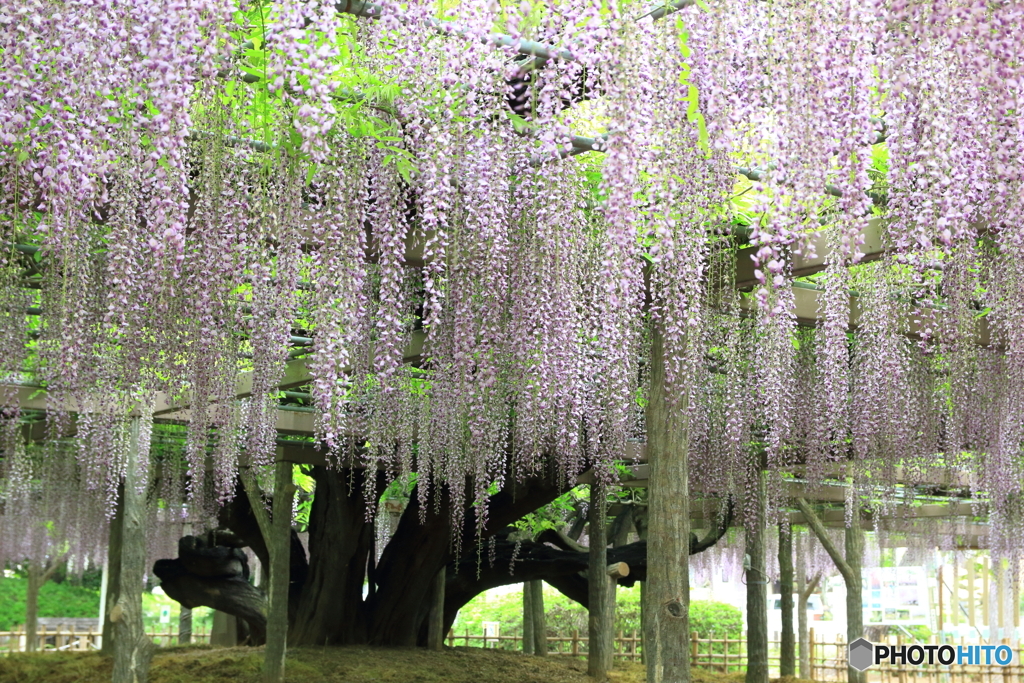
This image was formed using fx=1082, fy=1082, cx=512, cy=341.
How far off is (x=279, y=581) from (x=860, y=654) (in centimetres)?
627

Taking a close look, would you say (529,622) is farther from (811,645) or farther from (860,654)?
(811,645)


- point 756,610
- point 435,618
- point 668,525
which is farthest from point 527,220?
point 756,610

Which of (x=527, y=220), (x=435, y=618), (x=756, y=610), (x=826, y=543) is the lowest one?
(x=435, y=618)

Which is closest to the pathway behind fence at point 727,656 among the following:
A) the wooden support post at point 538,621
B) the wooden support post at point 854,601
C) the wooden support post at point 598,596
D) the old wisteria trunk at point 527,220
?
the wooden support post at point 538,621

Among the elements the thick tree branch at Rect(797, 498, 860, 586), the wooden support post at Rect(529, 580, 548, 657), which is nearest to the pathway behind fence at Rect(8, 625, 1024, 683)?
the wooden support post at Rect(529, 580, 548, 657)

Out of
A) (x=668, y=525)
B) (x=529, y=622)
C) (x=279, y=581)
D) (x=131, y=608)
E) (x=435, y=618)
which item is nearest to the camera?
(x=668, y=525)

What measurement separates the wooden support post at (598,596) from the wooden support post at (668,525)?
3.35 metres

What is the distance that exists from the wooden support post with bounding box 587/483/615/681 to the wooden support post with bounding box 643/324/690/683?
3.35 m

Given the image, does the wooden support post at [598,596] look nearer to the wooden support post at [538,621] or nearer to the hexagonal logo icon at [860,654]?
the wooden support post at [538,621]

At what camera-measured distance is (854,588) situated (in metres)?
11.5

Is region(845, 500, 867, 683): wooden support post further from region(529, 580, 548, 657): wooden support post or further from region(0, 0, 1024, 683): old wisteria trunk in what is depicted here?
region(0, 0, 1024, 683): old wisteria trunk

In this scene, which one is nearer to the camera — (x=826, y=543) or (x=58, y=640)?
Answer: (x=826, y=543)

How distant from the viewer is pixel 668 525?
203 inches

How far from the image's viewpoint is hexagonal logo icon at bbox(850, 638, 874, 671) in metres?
11.0
